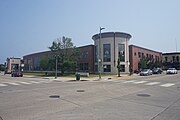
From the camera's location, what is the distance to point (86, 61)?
63.5 meters

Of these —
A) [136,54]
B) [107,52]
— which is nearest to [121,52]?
[107,52]

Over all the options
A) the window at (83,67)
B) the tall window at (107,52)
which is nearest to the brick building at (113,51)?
the tall window at (107,52)

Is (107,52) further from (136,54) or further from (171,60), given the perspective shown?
(171,60)

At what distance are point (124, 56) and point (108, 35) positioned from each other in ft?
24.4

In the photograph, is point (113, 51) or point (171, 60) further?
point (171, 60)

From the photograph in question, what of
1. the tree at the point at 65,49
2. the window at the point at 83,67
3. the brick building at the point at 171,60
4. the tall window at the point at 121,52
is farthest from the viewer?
the brick building at the point at 171,60

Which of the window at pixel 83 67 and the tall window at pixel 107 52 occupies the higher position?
the tall window at pixel 107 52

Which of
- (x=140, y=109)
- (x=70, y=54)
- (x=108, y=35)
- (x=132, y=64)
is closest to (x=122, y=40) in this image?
(x=108, y=35)

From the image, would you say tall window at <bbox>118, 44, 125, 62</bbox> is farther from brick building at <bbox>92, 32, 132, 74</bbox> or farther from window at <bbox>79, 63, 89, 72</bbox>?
window at <bbox>79, 63, 89, 72</bbox>

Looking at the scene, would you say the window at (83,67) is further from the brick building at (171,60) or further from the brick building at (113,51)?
the brick building at (171,60)

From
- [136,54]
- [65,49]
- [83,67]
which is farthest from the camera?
[136,54]

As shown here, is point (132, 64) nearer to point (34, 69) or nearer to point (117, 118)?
point (34, 69)

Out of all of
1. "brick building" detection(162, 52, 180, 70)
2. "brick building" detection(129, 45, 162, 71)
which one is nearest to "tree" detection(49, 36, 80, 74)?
"brick building" detection(129, 45, 162, 71)

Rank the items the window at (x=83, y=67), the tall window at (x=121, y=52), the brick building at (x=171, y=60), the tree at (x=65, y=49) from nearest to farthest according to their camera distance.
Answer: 1. the tree at (x=65, y=49)
2. the tall window at (x=121, y=52)
3. the window at (x=83, y=67)
4. the brick building at (x=171, y=60)
